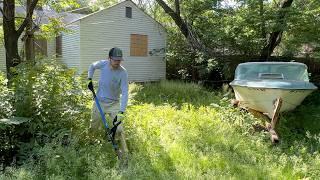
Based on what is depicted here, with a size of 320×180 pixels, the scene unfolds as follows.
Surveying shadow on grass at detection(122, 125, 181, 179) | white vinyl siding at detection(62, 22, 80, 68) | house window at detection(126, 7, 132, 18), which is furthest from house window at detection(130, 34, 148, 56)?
shadow on grass at detection(122, 125, 181, 179)

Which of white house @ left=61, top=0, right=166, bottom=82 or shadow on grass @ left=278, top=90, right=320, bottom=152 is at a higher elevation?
white house @ left=61, top=0, right=166, bottom=82

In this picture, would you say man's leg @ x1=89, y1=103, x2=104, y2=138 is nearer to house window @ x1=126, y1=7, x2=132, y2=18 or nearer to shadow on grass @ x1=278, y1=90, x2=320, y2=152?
shadow on grass @ x1=278, y1=90, x2=320, y2=152

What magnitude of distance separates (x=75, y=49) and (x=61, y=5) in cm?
640

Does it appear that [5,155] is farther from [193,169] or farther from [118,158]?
[193,169]

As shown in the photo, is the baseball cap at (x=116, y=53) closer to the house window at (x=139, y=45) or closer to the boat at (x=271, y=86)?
the boat at (x=271, y=86)

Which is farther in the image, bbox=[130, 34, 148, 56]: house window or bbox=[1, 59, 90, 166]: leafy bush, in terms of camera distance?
bbox=[130, 34, 148, 56]: house window

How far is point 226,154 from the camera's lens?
6.14m

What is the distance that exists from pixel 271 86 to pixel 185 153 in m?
3.84

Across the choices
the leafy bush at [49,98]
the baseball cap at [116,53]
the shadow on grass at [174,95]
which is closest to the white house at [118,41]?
the shadow on grass at [174,95]

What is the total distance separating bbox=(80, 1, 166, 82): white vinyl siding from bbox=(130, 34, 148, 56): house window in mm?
173

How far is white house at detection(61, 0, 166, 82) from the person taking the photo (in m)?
17.0

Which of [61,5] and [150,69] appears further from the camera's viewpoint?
[150,69]

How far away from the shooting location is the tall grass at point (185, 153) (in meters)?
4.79

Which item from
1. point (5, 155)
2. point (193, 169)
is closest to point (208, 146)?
point (193, 169)
